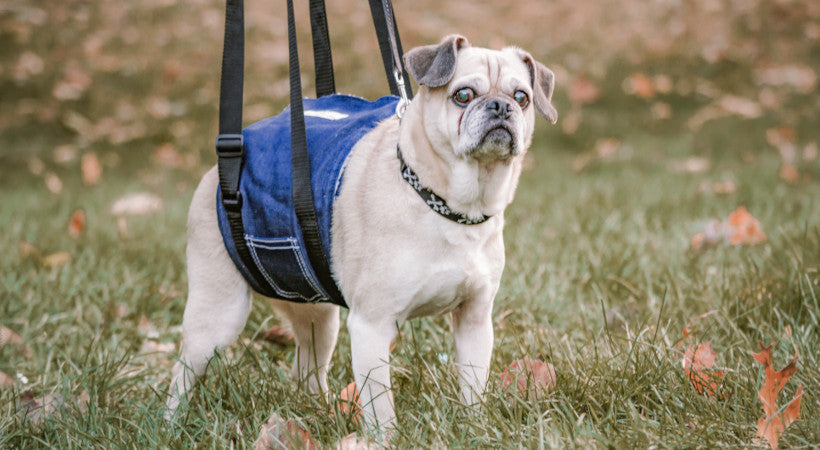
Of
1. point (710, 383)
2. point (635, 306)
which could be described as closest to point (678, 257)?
point (635, 306)

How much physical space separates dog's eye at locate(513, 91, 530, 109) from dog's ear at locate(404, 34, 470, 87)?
0.68ft

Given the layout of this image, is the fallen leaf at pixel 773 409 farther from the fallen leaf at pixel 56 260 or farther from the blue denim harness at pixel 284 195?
the fallen leaf at pixel 56 260

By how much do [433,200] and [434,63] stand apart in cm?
41

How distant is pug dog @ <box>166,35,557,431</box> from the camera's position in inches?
88.6

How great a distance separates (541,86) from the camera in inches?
101

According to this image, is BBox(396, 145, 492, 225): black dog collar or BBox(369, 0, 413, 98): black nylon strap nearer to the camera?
BBox(396, 145, 492, 225): black dog collar

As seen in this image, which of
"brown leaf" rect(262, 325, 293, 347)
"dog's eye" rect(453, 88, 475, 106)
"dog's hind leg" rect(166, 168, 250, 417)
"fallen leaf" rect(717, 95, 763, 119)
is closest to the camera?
"dog's eye" rect(453, 88, 475, 106)

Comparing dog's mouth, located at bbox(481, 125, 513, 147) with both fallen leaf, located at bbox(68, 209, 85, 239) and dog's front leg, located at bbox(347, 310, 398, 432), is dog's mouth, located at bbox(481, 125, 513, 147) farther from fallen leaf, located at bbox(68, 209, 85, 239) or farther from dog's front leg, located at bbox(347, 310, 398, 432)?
fallen leaf, located at bbox(68, 209, 85, 239)

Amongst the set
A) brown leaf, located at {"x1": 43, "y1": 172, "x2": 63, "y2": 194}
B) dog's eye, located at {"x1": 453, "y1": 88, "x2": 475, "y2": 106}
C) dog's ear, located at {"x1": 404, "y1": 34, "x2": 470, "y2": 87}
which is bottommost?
brown leaf, located at {"x1": 43, "y1": 172, "x2": 63, "y2": 194}

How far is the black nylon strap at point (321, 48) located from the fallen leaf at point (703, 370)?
63.2 inches

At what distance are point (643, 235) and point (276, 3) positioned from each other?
7.82m

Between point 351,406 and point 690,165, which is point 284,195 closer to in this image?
point 351,406

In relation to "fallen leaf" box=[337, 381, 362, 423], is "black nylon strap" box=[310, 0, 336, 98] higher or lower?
higher

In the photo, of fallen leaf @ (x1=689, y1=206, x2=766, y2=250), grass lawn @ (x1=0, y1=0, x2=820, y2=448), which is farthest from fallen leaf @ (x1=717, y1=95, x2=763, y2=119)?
fallen leaf @ (x1=689, y1=206, x2=766, y2=250)
